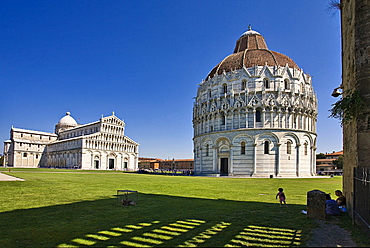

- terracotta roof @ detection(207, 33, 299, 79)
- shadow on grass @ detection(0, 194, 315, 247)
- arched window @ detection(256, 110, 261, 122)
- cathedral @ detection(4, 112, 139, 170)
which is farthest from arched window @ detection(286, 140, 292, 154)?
cathedral @ detection(4, 112, 139, 170)

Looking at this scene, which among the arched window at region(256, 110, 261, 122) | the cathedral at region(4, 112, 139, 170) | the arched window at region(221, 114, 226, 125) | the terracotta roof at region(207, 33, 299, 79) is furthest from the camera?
the cathedral at region(4, 112, 139, 170)

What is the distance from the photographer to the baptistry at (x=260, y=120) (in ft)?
156

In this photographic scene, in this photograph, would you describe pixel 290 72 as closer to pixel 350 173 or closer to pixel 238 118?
pixel 238 118

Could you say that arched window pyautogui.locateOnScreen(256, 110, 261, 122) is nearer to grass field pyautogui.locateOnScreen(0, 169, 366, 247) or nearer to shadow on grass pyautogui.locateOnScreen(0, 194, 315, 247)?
grass field pyautogui.locateOnScreen(0, 169, 366, 247)

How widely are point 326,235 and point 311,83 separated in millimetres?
52564

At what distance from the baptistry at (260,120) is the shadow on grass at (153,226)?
120 ft

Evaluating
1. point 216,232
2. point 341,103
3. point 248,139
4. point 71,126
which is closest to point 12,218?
point 216,232

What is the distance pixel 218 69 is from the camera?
56719 millimetres

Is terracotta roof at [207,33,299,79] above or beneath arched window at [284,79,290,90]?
above

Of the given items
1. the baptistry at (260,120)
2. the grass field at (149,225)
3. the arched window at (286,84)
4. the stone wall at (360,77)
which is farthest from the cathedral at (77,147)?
the stone wall at (360,77)

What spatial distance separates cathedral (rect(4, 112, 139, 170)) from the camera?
9912 cm

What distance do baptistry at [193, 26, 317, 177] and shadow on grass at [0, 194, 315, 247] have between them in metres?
36.7

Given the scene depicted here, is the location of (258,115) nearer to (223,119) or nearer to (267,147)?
(267,147)

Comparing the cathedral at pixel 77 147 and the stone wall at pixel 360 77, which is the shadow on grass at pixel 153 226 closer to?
the stone wall at pixel 360 77
